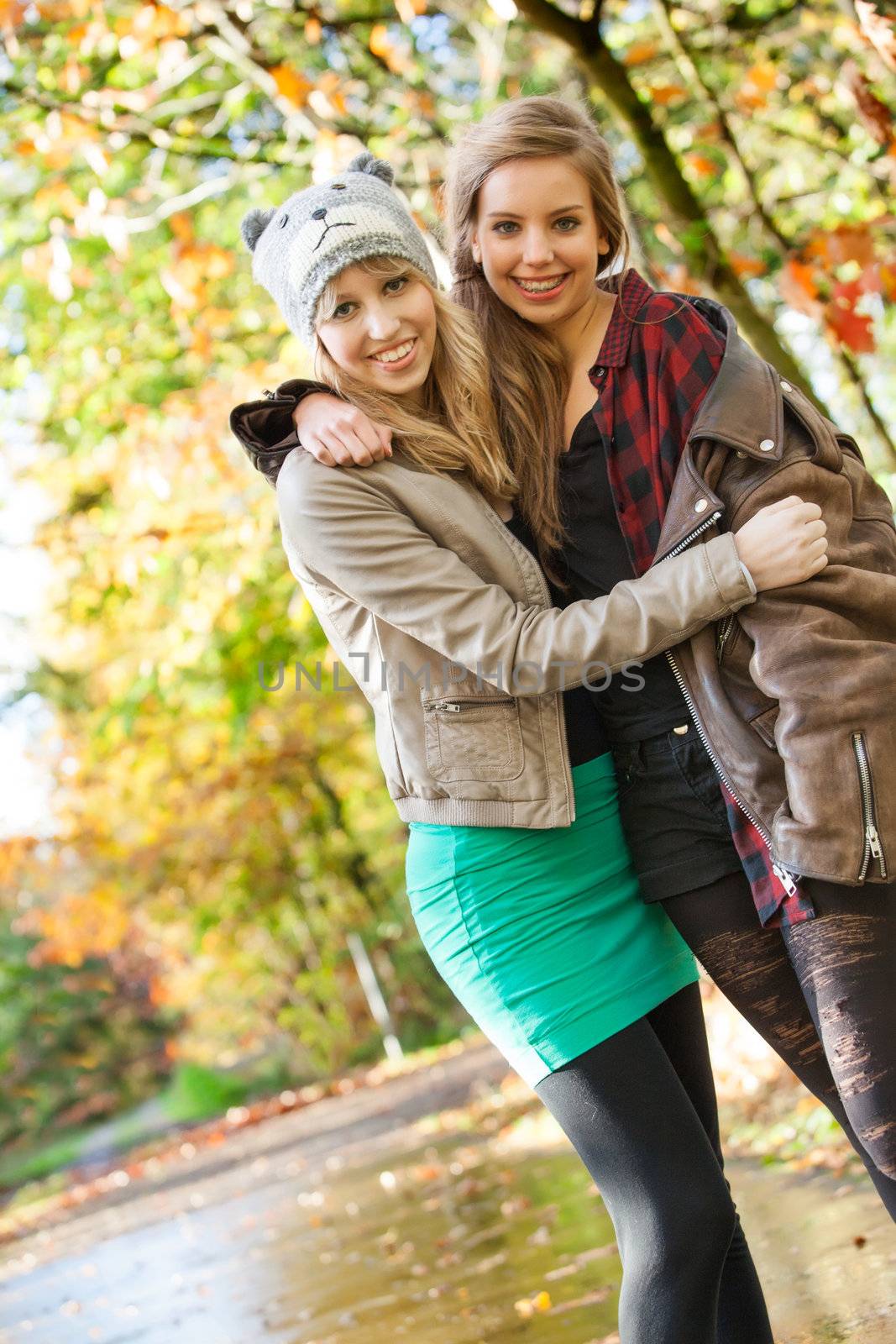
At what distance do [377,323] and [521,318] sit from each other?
35cm

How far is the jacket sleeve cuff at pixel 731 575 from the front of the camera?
239 cm

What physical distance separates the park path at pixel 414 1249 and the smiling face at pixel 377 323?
2.31 meters

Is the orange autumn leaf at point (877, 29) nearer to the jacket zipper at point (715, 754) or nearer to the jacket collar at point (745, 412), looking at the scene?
the jacket collar at point (745, 412)

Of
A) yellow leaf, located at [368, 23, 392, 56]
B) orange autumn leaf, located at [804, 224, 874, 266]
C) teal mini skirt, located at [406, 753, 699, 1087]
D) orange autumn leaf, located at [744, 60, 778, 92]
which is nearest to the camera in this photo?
teal mini skirt, located at [406, 753, 699, 1087]

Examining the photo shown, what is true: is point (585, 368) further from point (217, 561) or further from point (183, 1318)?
point (217, 561)

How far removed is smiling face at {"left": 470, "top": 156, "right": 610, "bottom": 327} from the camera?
277cm

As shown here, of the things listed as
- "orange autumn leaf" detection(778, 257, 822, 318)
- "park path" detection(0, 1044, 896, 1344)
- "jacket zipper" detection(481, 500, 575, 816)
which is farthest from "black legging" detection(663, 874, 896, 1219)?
"orange autumn leaf" detection(778, 257, 822, 318)

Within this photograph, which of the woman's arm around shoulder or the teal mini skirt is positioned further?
the teal mini skirt

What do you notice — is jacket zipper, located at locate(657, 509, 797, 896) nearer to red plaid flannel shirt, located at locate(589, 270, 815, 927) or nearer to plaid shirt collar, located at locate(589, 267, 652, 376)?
red plaid flannel shirt, located at locate(589, 270, 815, 927)

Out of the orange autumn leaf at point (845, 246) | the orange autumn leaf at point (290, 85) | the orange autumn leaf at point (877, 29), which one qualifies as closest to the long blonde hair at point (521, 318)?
the orange autumn leaf at point (877, 29)

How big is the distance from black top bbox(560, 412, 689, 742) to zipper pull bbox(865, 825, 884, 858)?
41 cm

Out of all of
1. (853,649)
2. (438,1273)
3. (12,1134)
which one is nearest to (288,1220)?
(438,1273)

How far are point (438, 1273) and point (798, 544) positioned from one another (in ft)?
12.3

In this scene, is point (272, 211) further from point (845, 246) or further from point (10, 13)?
point (10, 13)
